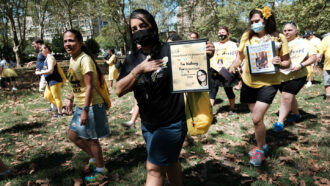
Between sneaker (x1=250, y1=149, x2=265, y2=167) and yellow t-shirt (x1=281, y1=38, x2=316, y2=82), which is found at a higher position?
yellow t-shirt (x1=281, y1=38, x2=316, y2=82)

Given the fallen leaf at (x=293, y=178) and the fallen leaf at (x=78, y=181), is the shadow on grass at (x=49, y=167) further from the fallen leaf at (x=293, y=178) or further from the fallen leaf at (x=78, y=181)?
the fallen leaf at (x=293, y=178)

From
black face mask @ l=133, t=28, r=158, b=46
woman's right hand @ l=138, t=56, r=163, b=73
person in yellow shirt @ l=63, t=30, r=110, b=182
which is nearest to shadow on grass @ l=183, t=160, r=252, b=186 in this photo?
person in yellow shirt @ l=63, t=30, r=110, b=182

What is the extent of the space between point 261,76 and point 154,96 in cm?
200

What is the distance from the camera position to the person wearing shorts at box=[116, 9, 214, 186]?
1985mm

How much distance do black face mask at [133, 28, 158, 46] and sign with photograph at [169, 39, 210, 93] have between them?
188 millimetres

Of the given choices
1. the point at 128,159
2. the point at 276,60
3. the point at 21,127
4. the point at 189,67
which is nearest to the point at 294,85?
the point at 276,60

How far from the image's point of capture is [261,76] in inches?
129

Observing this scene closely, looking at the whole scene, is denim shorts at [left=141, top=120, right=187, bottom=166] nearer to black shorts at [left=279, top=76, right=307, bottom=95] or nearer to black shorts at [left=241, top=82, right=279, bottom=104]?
black shorts at [left=241, top=82, right=279, bottom=104]

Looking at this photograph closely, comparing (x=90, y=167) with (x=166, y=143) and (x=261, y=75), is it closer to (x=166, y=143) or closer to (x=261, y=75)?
(x=166, y=143)

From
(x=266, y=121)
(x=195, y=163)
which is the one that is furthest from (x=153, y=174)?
(x=266, y=121)

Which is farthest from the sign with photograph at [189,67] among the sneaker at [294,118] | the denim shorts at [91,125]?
the sneaker at [294,118]

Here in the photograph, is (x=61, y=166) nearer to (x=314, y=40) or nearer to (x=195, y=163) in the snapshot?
(x=195, y=163)

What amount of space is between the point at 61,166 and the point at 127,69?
2.70m

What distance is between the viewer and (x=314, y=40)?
8.73 metres
